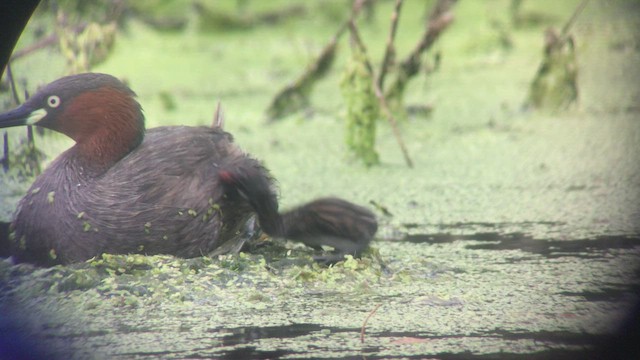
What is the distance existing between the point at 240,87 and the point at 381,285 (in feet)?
13.6

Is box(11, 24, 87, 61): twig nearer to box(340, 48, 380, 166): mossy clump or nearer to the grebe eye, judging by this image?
the grebe eye

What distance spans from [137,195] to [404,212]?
4.69 feet

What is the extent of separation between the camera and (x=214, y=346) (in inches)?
109

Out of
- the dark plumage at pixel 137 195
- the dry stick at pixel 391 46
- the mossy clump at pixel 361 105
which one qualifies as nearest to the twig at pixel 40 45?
the dark plumage at pixel 137 195

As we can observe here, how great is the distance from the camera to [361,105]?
5.08 meters

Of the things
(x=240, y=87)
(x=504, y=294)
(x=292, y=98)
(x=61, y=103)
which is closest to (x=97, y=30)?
(x=292, y=98)

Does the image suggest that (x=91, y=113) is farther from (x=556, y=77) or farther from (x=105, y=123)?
(x=556, y=77)

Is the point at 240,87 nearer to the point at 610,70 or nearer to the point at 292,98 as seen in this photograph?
the point at 292,98

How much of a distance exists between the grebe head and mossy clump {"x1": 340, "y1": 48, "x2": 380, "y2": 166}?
1707 mm

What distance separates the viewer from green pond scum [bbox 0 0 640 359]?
2.89 meters

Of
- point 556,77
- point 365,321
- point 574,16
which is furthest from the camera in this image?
point 556,77

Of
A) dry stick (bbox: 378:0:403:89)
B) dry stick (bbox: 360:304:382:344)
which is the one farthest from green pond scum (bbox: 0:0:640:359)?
dry stick (bbox: 378:0:403:89)

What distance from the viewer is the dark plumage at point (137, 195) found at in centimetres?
334

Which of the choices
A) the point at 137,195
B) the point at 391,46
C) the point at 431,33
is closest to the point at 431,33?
the point at 431,33
